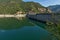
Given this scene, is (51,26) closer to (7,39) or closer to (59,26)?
(59,26)

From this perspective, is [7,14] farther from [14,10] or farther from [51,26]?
[51,26]

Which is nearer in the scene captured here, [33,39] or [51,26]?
[51,26]

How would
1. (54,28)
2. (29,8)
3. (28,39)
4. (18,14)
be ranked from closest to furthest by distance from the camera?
(54,28)
(28,39)
(18,14)
(29,8)

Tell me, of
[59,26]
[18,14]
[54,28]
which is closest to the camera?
[59,26]

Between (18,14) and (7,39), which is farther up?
(7,39)

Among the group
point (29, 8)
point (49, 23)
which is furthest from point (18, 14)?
point (49, 23)

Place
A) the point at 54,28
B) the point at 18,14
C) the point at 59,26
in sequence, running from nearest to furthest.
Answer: the point at 59,26 < the point at 54,28 < the point at 18,14

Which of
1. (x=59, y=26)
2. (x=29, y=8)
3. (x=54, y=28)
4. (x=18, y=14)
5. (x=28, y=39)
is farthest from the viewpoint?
(x=29, y=8)

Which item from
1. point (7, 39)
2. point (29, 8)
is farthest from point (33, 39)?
point (29, 8)

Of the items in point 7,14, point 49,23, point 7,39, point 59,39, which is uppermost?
point 49,23
